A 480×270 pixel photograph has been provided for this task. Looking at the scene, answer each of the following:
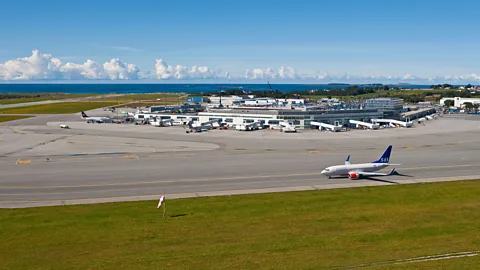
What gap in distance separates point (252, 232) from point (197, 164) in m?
40.2

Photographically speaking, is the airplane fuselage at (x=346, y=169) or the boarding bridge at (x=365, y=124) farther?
the boarding bridge at (x=365, y=124)

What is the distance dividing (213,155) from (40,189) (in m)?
38.8

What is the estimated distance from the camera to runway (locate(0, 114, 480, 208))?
62.4m

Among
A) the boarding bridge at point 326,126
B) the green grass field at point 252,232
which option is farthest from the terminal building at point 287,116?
the green grass field at point 252,232

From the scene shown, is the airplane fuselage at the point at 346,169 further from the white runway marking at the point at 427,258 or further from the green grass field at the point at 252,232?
the white runway marking at the point at 427,258

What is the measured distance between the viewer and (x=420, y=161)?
86.1 m

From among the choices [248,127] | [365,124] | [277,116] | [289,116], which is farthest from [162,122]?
[365,124]

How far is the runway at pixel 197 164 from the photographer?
62.4 meters

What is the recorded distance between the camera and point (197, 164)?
82.7m

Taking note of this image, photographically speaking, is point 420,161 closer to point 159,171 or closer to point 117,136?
point 159,171

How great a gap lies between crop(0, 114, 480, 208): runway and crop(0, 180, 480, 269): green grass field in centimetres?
679

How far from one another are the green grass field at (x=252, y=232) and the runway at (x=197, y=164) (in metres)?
6.79

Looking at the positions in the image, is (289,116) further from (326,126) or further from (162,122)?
(162,122)

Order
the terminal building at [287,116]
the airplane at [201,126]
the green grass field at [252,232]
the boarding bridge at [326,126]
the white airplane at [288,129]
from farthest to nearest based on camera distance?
the terminal building at [287,116], the boarding bridge at [326,126], the airplane at [201,126], the white airplane at [288,129], the green grass field at [252,232]
